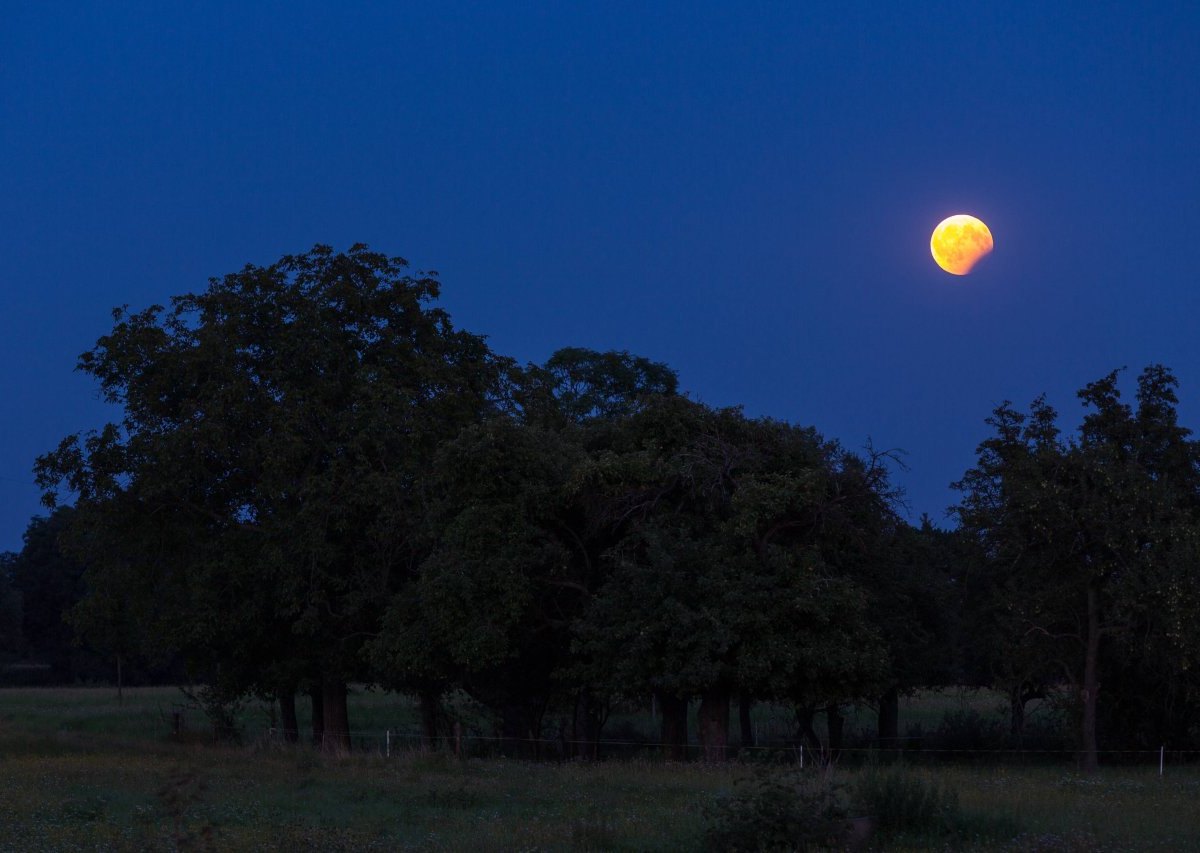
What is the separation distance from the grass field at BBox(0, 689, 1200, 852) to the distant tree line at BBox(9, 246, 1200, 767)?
121 inches

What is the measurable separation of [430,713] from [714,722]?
1106 centimetres

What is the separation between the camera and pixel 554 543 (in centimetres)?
2933

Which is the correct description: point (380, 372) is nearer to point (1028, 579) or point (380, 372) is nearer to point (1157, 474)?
point (1028, 579)

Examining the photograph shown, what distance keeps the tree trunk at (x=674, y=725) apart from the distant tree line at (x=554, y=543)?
0.14m

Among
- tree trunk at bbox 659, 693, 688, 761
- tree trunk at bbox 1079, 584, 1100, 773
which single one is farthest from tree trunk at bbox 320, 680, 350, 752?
tree trunk at bbox 1079, 584, 1100, 773

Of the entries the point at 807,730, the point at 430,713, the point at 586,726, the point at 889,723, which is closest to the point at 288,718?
the point at 430,713

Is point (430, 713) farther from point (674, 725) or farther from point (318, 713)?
point (674, 725)

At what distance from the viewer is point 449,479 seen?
29.2m

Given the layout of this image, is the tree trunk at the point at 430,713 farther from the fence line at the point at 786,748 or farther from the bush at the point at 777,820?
the bush at the point at 777,820

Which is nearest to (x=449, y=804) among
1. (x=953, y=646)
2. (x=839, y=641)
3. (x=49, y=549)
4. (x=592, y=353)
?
(x=839, y=641)

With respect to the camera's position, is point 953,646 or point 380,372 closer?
point 380,372

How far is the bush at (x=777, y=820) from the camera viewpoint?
13.5 m

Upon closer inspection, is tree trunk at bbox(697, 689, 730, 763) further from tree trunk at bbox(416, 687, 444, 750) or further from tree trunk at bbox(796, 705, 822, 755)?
tree trunk at bbox(416, 687, 444, 750)

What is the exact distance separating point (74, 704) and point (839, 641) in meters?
43.2
